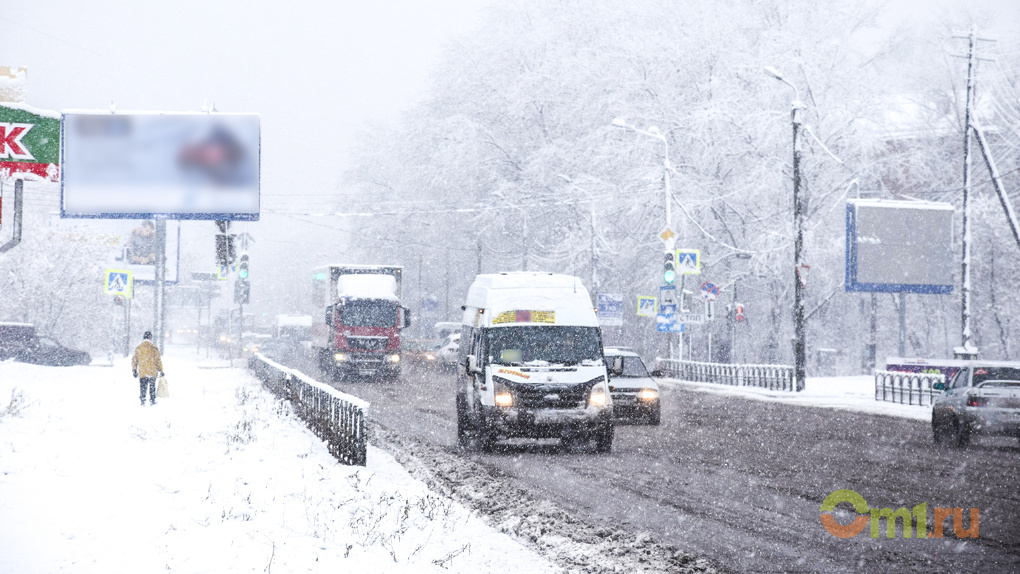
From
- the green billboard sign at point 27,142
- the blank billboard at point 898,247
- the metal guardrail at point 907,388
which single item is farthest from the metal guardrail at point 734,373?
the green billboard sign at point 27,142

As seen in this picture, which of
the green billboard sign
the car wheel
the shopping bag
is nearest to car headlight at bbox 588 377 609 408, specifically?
the car wheel

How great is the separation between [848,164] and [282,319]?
3549cm

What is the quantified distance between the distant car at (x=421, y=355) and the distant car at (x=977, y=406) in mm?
29537

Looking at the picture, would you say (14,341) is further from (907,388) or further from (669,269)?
(907,388)

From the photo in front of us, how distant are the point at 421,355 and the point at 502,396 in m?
35.6

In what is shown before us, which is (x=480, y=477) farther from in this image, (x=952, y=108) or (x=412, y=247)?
(x=412, y=247)

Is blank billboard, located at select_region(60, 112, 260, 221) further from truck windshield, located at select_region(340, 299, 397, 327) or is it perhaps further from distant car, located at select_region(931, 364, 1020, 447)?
distant car, located at select_region(931, 364, 1020, 447)

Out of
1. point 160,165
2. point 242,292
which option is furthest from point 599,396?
point 242,292

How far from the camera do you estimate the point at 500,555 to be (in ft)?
29.1

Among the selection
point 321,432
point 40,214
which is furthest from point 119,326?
point 321,432

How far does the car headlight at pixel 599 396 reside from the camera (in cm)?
1641

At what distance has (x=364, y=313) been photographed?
3919cm

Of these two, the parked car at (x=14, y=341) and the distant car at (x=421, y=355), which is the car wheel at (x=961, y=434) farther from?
the parked car at (x=14, y=341)

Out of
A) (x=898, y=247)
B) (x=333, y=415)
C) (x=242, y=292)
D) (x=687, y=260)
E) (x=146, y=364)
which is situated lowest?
(x=333, y=415)
